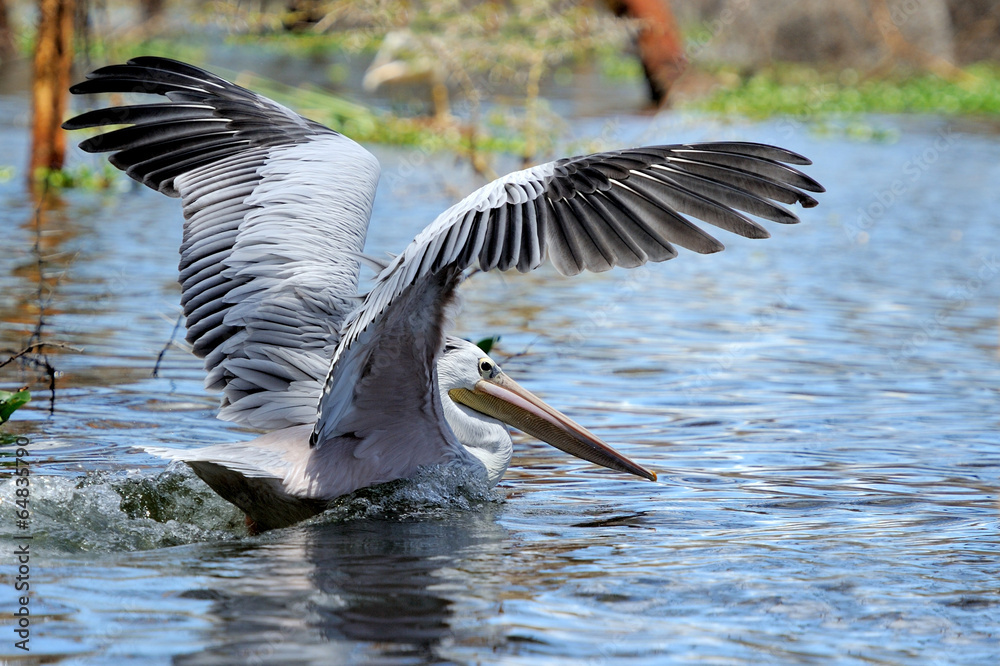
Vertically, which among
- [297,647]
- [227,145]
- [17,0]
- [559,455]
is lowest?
[297,647]

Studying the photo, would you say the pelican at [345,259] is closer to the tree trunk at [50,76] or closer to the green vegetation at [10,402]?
the green vegetation at [10,402]

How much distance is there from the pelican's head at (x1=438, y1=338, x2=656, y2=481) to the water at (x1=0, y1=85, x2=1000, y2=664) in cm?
17

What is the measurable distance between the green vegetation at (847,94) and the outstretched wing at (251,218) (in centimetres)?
1418

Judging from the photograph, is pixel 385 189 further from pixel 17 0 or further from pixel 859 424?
pixel 17 0

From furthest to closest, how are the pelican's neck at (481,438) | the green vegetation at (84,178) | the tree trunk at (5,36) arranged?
the tree trunk at (5,36) → the green vegetation at (84,178) → the pelican's neck at (481,438)

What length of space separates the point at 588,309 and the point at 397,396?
13.5 feet

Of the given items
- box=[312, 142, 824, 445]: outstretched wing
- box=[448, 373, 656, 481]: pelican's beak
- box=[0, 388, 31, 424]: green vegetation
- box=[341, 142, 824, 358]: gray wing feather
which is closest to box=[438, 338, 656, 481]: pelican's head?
box=[448, 373, 656, 481]: pelican's beak

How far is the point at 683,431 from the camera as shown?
5.74 metres

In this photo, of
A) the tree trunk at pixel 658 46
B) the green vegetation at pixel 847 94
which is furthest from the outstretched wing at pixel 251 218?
the tree trunk at pixel 658 46

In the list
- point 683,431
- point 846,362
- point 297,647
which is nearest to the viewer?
point 297,647

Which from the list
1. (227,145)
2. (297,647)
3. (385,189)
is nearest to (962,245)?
(385,189)

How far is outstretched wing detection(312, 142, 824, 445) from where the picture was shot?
3.62 m

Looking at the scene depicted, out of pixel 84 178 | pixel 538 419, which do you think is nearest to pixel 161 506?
pixel 538 419

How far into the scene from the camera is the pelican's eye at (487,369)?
4.88m
